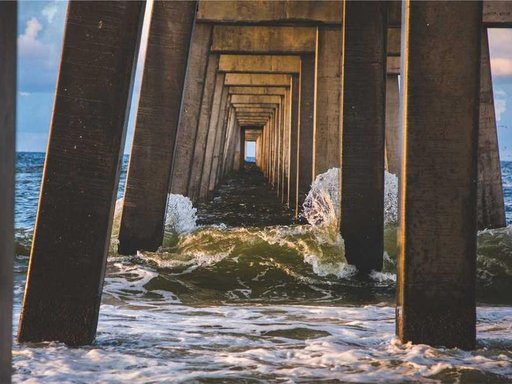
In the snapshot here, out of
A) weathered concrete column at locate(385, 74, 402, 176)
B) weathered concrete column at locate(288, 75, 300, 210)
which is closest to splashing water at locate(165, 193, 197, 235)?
weathered concrete column at locate(288, 75, 300, 210)

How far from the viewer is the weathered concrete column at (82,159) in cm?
427

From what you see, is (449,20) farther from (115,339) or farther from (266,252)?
(266,252)

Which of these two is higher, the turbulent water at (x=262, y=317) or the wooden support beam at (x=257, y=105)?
the wooden support beam at (x=257, y=105)

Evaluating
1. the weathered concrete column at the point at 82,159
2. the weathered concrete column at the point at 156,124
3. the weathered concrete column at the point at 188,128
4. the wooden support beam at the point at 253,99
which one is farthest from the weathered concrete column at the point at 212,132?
the weathered concrete column at the point at 82,159

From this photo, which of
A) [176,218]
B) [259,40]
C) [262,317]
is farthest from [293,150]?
[262,317]

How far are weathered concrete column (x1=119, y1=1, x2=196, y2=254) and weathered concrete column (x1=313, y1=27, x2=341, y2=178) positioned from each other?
13.7 feet

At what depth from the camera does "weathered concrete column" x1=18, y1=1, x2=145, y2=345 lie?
427cm

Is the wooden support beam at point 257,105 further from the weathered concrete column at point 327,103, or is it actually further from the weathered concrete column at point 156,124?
the weathered concrete column at point 156,124

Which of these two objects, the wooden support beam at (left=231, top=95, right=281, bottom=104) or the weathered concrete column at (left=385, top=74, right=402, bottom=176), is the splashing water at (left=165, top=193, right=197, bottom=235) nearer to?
the weathered concrete column at (left=385, top=74, right=402, bottom=176)

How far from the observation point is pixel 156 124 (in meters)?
8.68

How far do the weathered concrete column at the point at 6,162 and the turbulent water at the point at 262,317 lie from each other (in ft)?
4.84

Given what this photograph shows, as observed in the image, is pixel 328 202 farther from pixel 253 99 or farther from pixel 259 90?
pixel 253 99

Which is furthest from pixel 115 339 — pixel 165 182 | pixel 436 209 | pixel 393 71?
pixel 393 71

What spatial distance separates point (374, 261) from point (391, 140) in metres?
9.48
